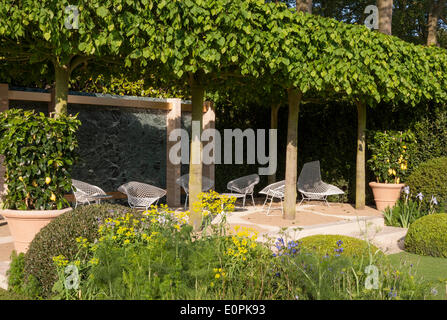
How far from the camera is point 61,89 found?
6.48 meters

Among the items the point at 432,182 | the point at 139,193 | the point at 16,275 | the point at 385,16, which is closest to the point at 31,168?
the point at 16,275

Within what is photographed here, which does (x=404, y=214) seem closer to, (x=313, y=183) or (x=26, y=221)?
(x=313, y=183)

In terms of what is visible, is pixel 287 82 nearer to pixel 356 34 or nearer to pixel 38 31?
pixel 356 34

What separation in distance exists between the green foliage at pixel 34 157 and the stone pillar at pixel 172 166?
4816mm

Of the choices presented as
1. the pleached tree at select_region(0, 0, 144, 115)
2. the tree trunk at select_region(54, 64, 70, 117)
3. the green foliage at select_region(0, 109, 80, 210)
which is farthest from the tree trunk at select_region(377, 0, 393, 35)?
the green foliage at select_region(0, 109, 80, 210)

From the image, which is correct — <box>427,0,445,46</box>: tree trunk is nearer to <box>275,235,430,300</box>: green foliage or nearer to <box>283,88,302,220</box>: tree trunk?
<box>283,88,302,220</box>: tree trunk

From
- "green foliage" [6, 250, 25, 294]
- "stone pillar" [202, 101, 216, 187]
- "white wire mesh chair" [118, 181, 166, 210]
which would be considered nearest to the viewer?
→ "green foliage" [6, 250, 25, 294]

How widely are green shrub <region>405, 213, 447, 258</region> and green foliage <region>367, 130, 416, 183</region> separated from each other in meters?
3.06

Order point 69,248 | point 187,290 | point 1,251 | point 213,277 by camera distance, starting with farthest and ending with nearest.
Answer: point 1,251
point 69,248
point 213,277
point 187,290

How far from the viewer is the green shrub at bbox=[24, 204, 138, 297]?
4094 millimetres
